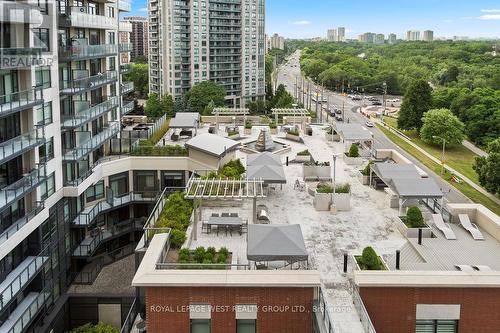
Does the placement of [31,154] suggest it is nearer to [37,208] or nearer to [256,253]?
[37,208]

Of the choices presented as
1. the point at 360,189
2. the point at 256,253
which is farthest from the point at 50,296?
the point at 360,189

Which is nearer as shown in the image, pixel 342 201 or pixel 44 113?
pixel 44 113

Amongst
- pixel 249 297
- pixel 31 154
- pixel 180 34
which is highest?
pixel 180 34

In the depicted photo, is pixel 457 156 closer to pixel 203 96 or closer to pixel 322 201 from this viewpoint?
pixel 322 201

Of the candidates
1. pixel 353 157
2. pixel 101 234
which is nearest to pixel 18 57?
pixel 101 234

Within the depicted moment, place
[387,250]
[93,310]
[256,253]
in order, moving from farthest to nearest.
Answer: [93,310] → [387,250] → [256,253]
